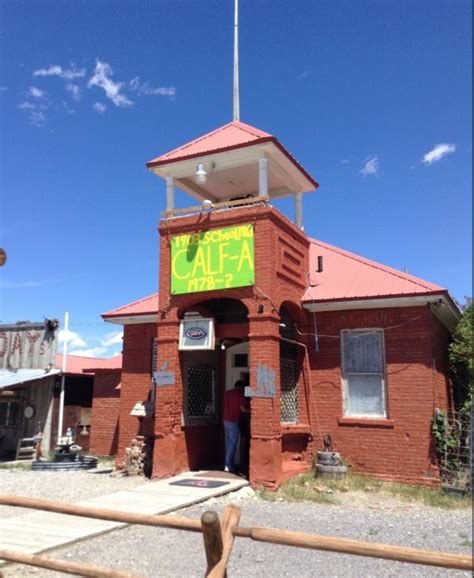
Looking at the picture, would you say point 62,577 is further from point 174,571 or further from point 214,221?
point 214,221

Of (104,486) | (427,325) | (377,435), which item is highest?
(427,325)

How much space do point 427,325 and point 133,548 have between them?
26.3 feet

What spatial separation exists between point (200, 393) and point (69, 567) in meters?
9.06

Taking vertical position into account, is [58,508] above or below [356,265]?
below

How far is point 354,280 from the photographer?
13.4 meters

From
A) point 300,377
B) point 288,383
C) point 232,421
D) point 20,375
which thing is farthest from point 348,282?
point 20,375

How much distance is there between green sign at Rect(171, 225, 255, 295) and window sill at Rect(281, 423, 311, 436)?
3.25 meters

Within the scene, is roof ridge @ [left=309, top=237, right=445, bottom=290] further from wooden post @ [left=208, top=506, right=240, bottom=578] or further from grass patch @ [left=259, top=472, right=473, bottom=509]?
wooden post @ [left=208, top=506, right=240, bottom=578]

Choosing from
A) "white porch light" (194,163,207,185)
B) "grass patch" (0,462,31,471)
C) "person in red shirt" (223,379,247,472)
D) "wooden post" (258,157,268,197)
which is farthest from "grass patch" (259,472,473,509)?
"grass patch" (0,462,31,471)

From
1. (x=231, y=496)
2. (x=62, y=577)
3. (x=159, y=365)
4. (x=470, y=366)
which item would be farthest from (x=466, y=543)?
(x=159, y=365)

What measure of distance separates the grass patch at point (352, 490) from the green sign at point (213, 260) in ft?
14.0

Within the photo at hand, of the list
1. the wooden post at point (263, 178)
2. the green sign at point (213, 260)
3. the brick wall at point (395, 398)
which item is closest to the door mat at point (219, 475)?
the brick wall at point (395, 398)

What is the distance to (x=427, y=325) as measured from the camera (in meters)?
12.0

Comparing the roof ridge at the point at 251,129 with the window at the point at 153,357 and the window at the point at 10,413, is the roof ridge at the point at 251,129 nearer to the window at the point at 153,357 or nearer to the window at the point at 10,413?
the window at the point at 153,357
